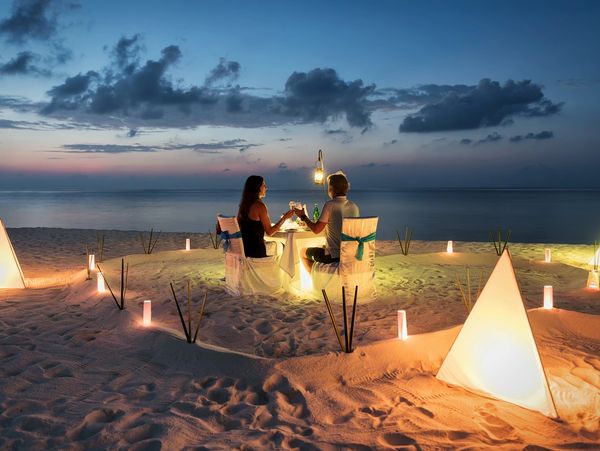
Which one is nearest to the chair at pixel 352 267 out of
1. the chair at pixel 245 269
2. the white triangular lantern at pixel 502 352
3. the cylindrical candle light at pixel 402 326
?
the chair at pixel 245 269

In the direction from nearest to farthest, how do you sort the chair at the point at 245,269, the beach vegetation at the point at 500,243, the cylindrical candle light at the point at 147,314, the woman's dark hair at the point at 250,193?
the cylindrical candle light at the point at 147,314
the woman's dark hair at the point at 250,193
the chair at the point at 245,269
the beach vegetation at the point at 500,243

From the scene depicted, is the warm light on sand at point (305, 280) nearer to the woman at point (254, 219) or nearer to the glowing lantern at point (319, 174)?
the woman at point (254, 219)

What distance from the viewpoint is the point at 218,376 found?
3.16 m

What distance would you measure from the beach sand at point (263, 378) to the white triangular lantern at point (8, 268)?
0.25m

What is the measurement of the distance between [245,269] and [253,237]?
1.28ft

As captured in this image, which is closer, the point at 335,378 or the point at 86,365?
the point at 335,378

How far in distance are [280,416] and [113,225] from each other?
2328 centimetres

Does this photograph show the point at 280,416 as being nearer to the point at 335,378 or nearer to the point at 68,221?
the point at 335,378

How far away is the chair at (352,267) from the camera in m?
5.09

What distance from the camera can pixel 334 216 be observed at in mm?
5219

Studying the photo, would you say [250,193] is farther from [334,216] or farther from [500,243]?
[500,243]

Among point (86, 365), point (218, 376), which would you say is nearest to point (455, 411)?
point (218, 376)

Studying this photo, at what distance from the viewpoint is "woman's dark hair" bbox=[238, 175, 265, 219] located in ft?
17.5

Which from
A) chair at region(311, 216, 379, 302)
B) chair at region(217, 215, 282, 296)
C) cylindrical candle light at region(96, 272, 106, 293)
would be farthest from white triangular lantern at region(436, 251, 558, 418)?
cylindrical candle light at region(96, 272, 106, 293)
